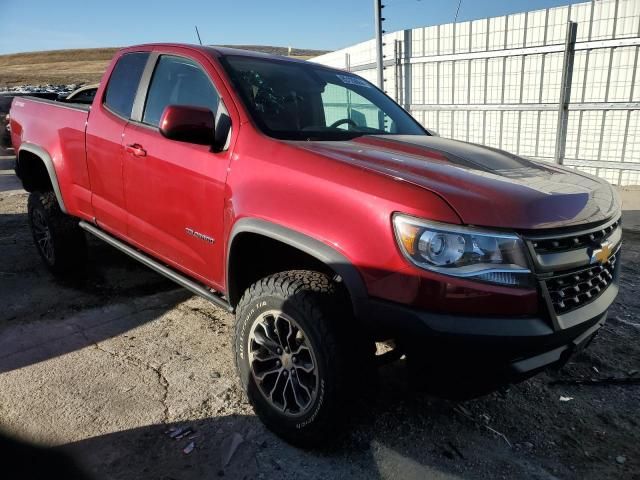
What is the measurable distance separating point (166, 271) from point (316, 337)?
1.50 metres

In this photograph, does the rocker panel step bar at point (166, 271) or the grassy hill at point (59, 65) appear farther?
the grassy hill at point (59, 65)

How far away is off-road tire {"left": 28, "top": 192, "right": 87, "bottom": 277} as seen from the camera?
172 inches

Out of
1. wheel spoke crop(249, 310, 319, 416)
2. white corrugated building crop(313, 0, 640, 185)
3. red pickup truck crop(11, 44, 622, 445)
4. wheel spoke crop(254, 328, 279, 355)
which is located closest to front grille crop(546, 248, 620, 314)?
red pickup truck crop(11, 44, 622, 445)

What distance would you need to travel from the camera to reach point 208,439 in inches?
97.0

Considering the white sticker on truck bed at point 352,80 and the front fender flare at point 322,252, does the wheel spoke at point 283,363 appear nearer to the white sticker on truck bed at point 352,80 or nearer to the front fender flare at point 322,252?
the front fender flare at point 322,252

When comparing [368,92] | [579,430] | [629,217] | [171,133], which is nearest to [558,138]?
[629,217]

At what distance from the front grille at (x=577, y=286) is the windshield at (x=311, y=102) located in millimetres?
1425

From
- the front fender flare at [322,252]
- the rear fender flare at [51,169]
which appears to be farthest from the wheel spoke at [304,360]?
the rear fender flare at [51,169]

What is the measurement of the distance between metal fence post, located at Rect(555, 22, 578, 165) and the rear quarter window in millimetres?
7141

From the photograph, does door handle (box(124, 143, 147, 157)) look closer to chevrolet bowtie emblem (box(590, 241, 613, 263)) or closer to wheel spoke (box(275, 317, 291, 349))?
wheel spoke (box(275, 317, 291, 349))

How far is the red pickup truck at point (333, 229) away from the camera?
6.19 feet

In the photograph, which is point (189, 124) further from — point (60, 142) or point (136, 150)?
point (60, 142)

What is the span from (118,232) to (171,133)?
143cm

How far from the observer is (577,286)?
2.12m
